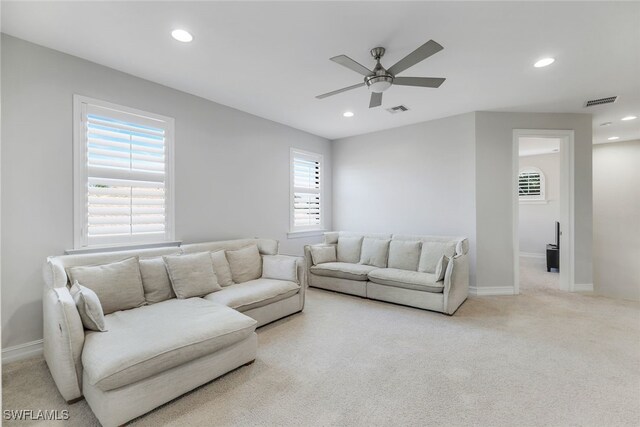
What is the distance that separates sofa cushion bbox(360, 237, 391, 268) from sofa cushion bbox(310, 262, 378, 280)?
0.12 m

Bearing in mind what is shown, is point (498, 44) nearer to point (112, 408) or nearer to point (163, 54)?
point (163, 54)

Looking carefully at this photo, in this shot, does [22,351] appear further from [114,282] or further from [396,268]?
[396,268]

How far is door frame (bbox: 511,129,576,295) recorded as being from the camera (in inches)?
178

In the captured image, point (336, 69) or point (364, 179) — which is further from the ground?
point (336, 69)

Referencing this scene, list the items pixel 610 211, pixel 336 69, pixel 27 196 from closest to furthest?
pixel 27 196
pixel 336 69
pixel 610 211

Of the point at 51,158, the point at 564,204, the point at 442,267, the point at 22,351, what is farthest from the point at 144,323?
the point at 564,204

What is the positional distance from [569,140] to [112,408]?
6.25 metres

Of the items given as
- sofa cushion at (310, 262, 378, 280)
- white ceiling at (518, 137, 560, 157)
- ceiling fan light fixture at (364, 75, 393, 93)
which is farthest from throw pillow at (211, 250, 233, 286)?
white ceiling at (518, 137, 560, 157)

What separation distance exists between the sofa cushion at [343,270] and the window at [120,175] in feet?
7.28

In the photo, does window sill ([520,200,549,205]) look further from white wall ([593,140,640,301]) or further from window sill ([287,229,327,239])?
window sill ([287,229,327,239])

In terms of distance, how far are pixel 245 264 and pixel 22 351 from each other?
210cm

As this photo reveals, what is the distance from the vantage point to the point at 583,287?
4.61 meters

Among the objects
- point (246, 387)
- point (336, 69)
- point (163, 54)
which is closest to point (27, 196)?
point (163, 54)

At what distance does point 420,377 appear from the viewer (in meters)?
2.38
